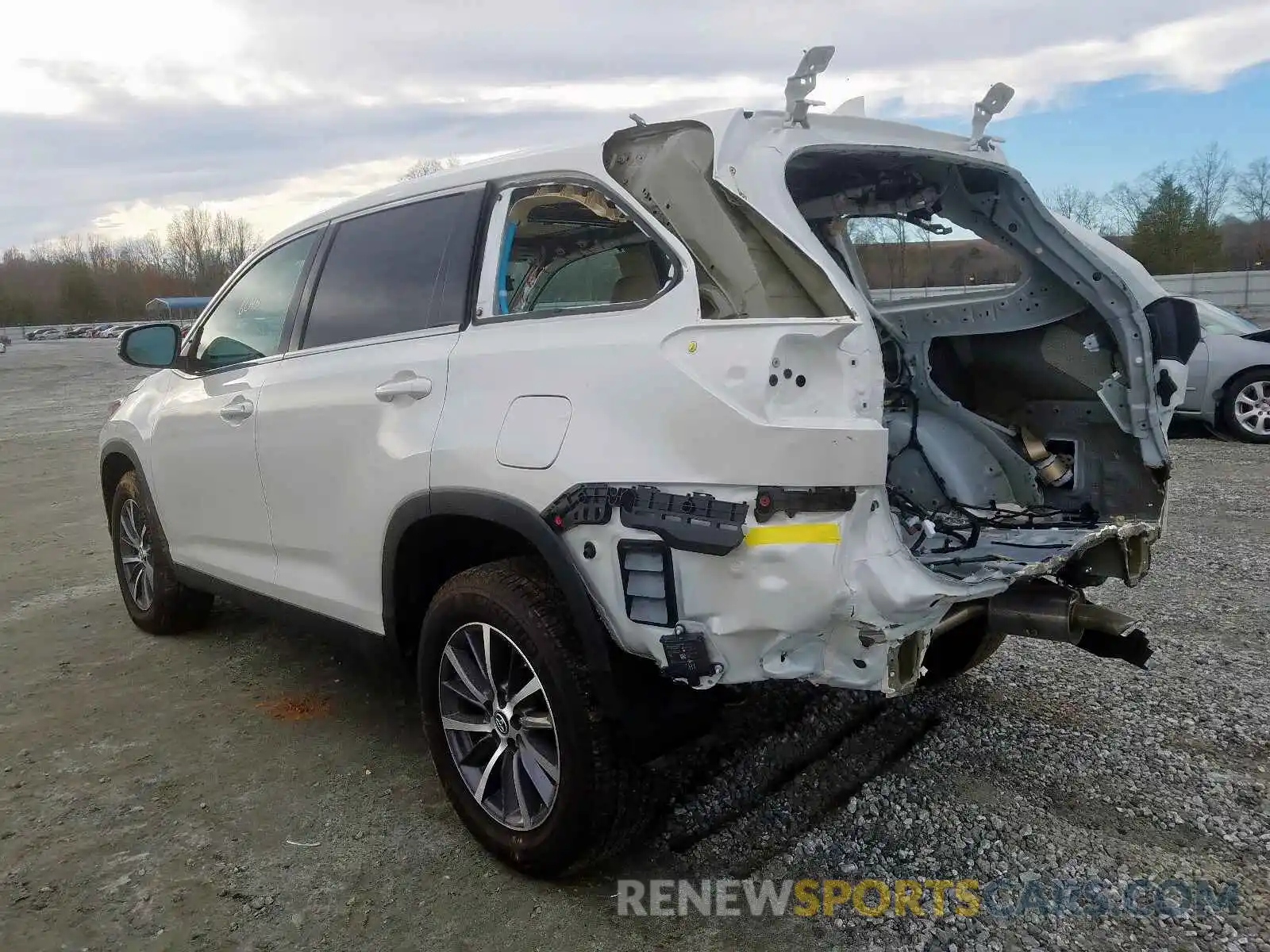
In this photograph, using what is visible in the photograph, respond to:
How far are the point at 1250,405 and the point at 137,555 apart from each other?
34.0 feet

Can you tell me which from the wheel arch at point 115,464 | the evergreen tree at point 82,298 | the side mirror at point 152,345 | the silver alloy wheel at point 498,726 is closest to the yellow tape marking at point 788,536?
the silver alloy wheel at point 498,726

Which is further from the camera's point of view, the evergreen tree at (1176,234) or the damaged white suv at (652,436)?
the evergreen tree at (1176,234)

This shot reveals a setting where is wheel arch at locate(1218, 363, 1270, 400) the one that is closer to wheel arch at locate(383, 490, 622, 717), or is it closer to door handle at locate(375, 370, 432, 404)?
wheel arch at locate(383, 490, 622, 717)

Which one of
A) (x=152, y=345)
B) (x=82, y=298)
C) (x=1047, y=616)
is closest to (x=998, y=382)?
(x=1047, y=616)

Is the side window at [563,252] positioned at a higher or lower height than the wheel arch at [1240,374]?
higher

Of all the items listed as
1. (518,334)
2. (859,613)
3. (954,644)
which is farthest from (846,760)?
(518,334)

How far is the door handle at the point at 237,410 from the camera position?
3828mm

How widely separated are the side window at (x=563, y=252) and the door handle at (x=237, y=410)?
136 cm

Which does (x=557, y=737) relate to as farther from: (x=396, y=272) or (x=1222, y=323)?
(x=1222, y=323)

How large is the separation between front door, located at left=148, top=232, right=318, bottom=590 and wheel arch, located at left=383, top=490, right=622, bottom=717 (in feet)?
2.90

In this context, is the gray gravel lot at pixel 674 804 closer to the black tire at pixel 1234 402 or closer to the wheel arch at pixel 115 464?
the wheel arch at pixel 115 464

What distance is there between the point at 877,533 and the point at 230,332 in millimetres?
3071

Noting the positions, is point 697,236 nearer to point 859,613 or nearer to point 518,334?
point 518,334

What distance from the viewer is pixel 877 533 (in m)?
2.41
